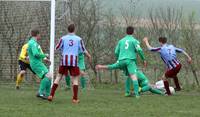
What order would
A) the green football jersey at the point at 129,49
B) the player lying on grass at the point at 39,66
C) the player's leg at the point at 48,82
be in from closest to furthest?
the player lying on grass at the point at 39,66 → the player's leg at the point at 48,82 → the green football jersey at the point at 129,49

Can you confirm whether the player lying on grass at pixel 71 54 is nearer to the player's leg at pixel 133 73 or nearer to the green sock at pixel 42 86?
the green sock at pixel 42 86

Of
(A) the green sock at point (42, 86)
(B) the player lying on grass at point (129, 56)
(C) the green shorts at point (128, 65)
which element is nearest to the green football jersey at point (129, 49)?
(B) the player lying on grass at point (129, 56)

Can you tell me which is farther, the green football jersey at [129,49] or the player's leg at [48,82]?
the green football jersey at [129,49]

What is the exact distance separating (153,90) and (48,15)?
6166 millimetres

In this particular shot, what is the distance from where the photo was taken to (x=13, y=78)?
853 inches

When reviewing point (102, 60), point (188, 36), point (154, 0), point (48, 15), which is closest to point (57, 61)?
point (48, 15)

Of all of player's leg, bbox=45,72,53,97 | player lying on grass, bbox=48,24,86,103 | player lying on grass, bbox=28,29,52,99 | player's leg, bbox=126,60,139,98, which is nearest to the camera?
player lying on grass, bbox=48,24,86,103

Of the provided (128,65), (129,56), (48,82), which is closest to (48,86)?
(48,82)

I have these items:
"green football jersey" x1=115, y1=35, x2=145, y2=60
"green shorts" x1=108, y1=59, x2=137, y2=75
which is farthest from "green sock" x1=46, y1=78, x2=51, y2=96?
"green football jersey" x1=115, y1=35, x2=145, y2=60

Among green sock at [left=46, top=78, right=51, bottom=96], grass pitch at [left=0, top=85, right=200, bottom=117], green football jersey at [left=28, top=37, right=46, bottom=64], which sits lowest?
grass pitch at [left=0, top=85, right=200, bottom=117]

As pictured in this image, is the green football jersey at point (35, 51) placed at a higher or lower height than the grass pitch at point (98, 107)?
higher

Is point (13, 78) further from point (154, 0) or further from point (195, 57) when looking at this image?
point (154, 0)

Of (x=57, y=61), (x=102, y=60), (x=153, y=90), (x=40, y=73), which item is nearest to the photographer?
(x=40, y=73)

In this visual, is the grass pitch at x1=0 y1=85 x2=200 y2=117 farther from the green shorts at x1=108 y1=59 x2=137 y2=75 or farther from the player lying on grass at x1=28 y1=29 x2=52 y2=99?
the green shorts at x1=108 y1=59 x2=137 y2=75
